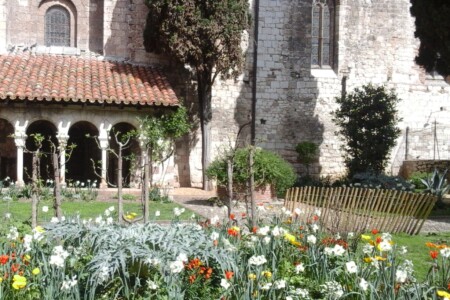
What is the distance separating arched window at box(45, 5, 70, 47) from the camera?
22.8m

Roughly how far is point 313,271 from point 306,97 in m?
17.9

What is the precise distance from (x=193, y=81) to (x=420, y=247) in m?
13.3

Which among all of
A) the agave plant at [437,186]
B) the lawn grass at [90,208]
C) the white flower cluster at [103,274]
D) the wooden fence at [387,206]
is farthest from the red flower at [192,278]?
the agave plant at [437,186]

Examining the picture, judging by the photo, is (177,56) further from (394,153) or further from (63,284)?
(63,284)

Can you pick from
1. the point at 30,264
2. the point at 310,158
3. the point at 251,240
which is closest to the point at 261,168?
the point at 310,158

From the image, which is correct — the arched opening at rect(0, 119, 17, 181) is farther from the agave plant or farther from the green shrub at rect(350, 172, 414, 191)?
the agave plant

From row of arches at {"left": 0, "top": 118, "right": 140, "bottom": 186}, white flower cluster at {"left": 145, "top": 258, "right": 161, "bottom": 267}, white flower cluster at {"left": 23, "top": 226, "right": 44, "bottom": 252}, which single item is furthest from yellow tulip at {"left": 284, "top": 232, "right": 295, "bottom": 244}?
row of arches at {"left": 0, "top": 118, "right": 140, "bottom": 186}

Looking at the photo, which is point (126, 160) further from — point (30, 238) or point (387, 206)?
point (30, 238)

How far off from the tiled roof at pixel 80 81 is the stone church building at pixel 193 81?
0.04 m

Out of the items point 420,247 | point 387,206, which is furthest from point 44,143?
point 420,247

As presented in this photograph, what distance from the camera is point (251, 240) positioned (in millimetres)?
6484

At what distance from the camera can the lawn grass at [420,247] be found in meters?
8.26

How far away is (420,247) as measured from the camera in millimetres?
10188

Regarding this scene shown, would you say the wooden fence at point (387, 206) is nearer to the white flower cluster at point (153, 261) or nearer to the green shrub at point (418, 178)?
the white flower cluster at point (153, 261)
